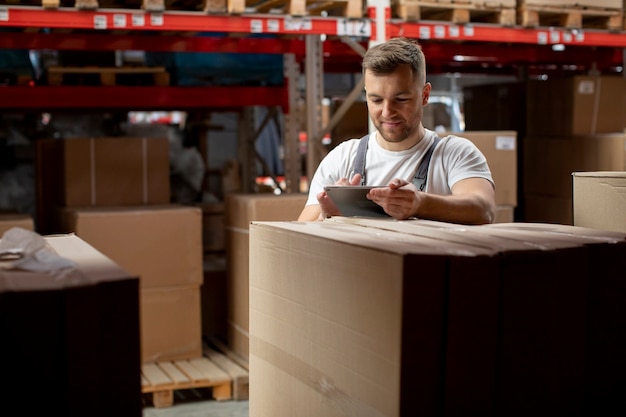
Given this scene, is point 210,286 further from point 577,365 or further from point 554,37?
point 577,365

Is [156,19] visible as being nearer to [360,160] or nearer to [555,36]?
[360,160]

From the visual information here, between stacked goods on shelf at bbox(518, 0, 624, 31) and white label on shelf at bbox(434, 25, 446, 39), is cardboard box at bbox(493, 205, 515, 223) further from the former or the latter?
stacked goods on shelf at bbox(518, 0, 624, 31)

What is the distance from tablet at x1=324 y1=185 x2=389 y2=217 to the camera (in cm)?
242

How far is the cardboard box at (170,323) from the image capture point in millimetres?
5617

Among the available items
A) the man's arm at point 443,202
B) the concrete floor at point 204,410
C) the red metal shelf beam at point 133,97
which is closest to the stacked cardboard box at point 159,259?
the concrete floor at point 204,410

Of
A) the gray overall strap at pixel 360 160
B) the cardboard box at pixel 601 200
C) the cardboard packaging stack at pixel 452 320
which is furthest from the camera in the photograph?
the gray overall strap at pixel 360 160

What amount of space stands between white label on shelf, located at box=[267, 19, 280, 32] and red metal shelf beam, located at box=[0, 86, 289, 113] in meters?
1.64

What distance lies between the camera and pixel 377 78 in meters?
2.78

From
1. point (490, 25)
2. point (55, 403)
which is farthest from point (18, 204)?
point (55, 403)

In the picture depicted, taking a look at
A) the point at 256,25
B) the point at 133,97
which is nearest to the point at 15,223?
the point at 256,25

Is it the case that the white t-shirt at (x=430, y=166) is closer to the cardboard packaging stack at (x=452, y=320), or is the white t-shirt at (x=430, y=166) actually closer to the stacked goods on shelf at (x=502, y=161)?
the cardboard packaging stack at (x=452, y=320)

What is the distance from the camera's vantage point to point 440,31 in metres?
5.84

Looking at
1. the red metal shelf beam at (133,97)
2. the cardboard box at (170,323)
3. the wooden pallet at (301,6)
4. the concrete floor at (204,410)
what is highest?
the wooden pallet at (301,6)

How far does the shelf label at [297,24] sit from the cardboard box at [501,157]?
1266 millimetres
